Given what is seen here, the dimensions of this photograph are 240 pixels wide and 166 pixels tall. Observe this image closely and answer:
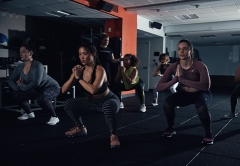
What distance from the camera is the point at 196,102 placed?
237 centimetres

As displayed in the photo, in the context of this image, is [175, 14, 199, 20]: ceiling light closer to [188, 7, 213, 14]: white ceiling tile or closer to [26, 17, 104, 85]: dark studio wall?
[188, 7, 213, 14]: white ceiling tile

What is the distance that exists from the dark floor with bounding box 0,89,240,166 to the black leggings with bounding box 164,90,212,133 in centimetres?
26

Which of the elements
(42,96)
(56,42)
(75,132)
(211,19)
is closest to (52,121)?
(42,96)

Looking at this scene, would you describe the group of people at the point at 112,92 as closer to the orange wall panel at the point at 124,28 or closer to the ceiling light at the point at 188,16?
the orange wall panel at the point at 124,28

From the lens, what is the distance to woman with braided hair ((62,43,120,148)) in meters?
2.19

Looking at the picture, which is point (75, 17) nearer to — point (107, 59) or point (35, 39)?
point (35, 39)

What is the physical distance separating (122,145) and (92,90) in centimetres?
67

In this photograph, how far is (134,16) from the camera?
725 cm

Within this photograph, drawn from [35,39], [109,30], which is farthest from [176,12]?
[35,39]

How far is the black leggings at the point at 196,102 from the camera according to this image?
7.58 ft

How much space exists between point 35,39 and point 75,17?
143cm

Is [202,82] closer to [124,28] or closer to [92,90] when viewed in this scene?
[92,90]

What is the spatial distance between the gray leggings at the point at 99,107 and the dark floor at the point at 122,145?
0.27 meters

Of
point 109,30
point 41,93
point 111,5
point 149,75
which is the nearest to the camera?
point 41,93
